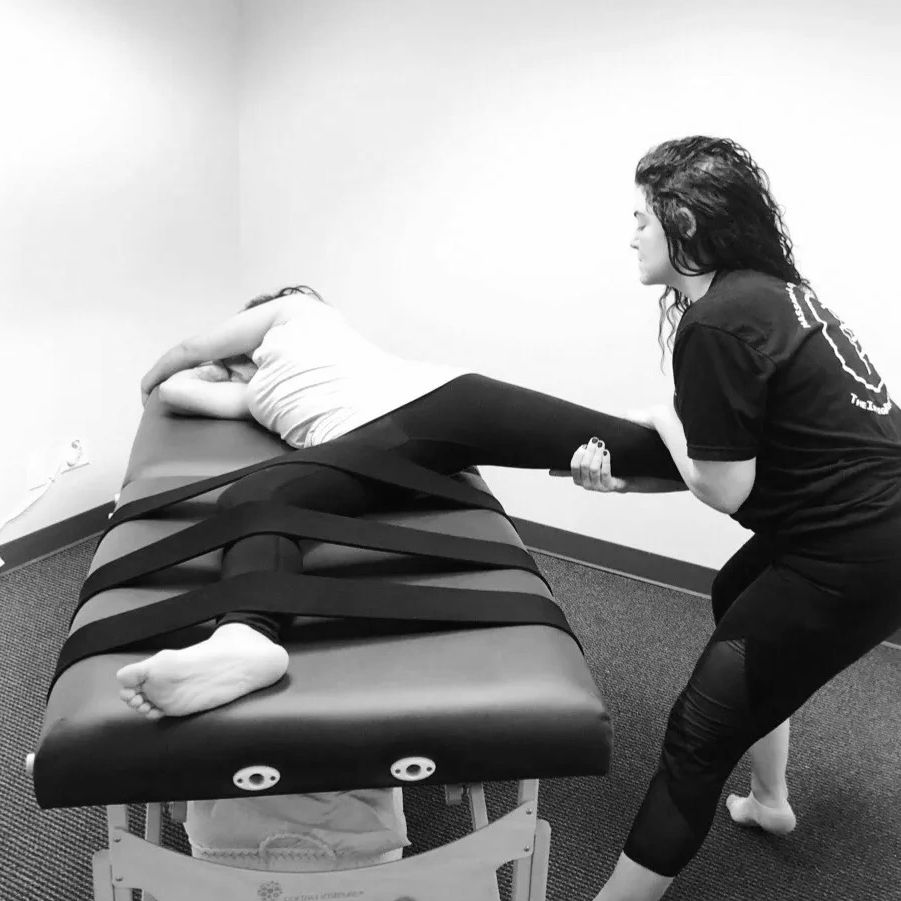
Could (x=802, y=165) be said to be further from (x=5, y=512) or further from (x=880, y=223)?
(x=5, y=512)

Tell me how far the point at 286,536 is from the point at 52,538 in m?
1.56

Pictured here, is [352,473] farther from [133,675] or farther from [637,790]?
[637,790]

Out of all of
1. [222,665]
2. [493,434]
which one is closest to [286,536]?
[222,665]

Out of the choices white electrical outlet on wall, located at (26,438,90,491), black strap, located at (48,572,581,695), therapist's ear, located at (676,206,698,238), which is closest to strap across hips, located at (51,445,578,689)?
black strap, located at (48,572,581,695)

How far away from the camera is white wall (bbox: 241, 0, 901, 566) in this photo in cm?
213

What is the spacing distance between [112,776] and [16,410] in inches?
66.3

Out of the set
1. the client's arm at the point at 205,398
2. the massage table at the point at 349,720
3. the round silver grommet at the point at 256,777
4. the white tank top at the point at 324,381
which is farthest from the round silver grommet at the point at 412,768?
the client's arm at the point at 205,398

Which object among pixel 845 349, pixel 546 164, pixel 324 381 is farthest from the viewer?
pixel 546 164

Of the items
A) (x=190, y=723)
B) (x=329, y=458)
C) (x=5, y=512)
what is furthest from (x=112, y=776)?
(x=5, y=512)

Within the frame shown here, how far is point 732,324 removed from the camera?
1.15m

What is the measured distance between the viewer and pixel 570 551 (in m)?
2.72

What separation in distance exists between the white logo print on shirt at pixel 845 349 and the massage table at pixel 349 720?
19.9 inches

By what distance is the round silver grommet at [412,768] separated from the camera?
1.02 metres

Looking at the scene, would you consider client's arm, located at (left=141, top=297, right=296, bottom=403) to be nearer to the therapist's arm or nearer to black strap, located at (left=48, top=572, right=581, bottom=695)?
black strap, located at (left=48, top=572, right=581, bottom=695)
